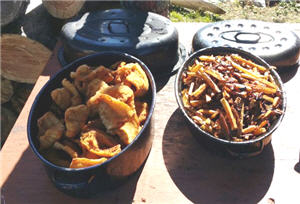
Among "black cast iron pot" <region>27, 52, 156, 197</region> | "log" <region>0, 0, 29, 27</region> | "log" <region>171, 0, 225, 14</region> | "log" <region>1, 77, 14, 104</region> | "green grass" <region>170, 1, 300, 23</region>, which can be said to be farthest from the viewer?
"log" <region>171, 0, 225, 14</region>

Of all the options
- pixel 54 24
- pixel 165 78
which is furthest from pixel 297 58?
pixel 54 24

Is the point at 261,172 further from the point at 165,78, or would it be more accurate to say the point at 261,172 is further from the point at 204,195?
the point at 165,78

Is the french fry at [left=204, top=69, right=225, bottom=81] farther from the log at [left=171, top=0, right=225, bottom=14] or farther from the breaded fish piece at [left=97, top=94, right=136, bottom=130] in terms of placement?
the log at [left=171, top=0, right=225, bottom=14]

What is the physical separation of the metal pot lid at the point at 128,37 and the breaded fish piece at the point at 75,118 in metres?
0.59

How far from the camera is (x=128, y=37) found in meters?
1.88

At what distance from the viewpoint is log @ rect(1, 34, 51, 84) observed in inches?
103

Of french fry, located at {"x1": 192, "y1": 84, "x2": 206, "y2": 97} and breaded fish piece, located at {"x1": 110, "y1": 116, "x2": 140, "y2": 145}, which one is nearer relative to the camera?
breaded fish piece, located at {"x1": 110, "y1": 116, "x2": 140, "y2": 145}

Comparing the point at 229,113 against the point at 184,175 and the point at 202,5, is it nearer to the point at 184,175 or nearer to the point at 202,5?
the point at 184,175

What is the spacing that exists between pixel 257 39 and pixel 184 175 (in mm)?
1011

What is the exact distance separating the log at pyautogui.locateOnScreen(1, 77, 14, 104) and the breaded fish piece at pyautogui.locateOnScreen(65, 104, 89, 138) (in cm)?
167

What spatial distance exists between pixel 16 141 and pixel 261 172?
1255mm

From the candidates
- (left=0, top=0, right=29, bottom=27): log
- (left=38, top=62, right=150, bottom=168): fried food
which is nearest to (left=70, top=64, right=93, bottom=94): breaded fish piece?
(left=38, top=62, right=150, bottom=168): fried food

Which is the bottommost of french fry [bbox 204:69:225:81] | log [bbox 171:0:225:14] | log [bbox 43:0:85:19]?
log [bbox 171:0:225:14]

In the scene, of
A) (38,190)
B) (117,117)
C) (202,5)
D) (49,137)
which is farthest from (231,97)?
(202,5)
